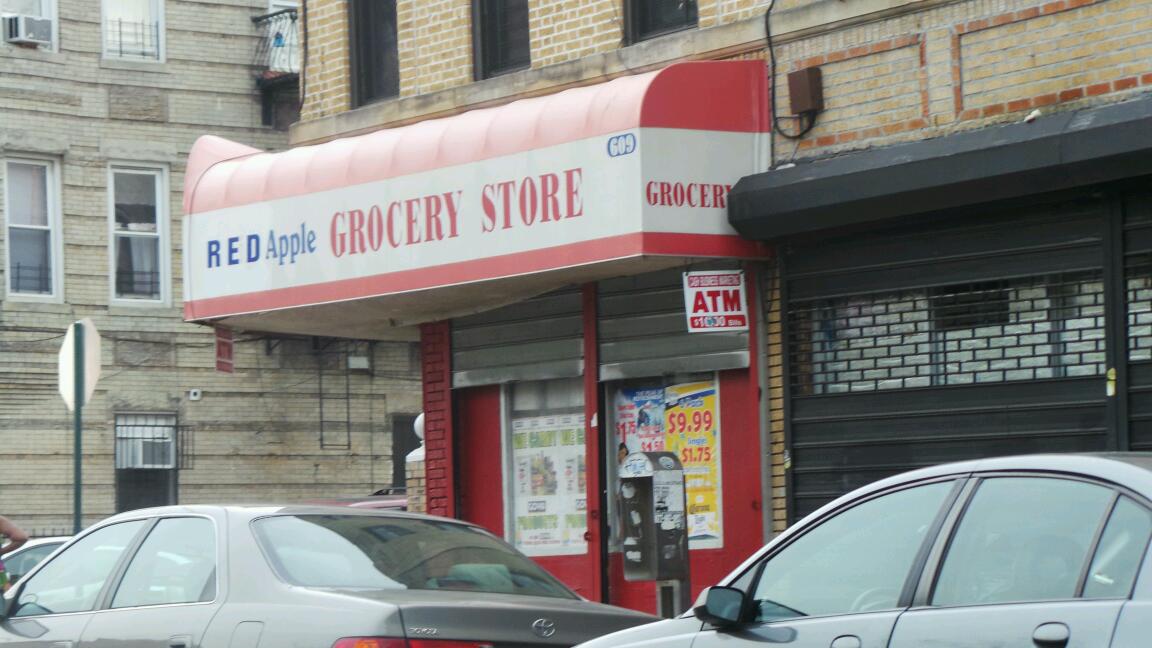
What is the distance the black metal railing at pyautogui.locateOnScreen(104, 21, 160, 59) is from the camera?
2497 centimetres

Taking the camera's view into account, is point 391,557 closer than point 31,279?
Yes

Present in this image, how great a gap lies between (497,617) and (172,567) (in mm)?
1848

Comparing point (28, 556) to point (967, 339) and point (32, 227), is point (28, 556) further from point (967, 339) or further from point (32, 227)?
point (32, 227)

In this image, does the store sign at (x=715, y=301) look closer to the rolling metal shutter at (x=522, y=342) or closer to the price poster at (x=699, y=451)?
the price poster at (x=699, y=451)

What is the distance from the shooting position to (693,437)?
1339cm

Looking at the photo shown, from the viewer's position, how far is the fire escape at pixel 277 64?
25.7m

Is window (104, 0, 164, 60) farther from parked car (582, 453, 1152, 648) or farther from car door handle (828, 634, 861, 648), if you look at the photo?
car door handle (828, 634, 861, 648)

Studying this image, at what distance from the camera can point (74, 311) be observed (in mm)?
24078

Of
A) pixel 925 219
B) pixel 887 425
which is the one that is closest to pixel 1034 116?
pixel 925 219

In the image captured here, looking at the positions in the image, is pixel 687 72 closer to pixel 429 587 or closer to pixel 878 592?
pixel 429 587

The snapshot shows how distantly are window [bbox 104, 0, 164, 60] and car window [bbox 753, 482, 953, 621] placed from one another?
2053cm

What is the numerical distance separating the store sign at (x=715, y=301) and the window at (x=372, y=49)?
503cm

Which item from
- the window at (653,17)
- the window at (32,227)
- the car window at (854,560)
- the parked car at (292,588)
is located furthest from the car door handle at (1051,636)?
the window at (32,227)

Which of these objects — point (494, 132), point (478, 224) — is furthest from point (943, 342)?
point (494, 132)
